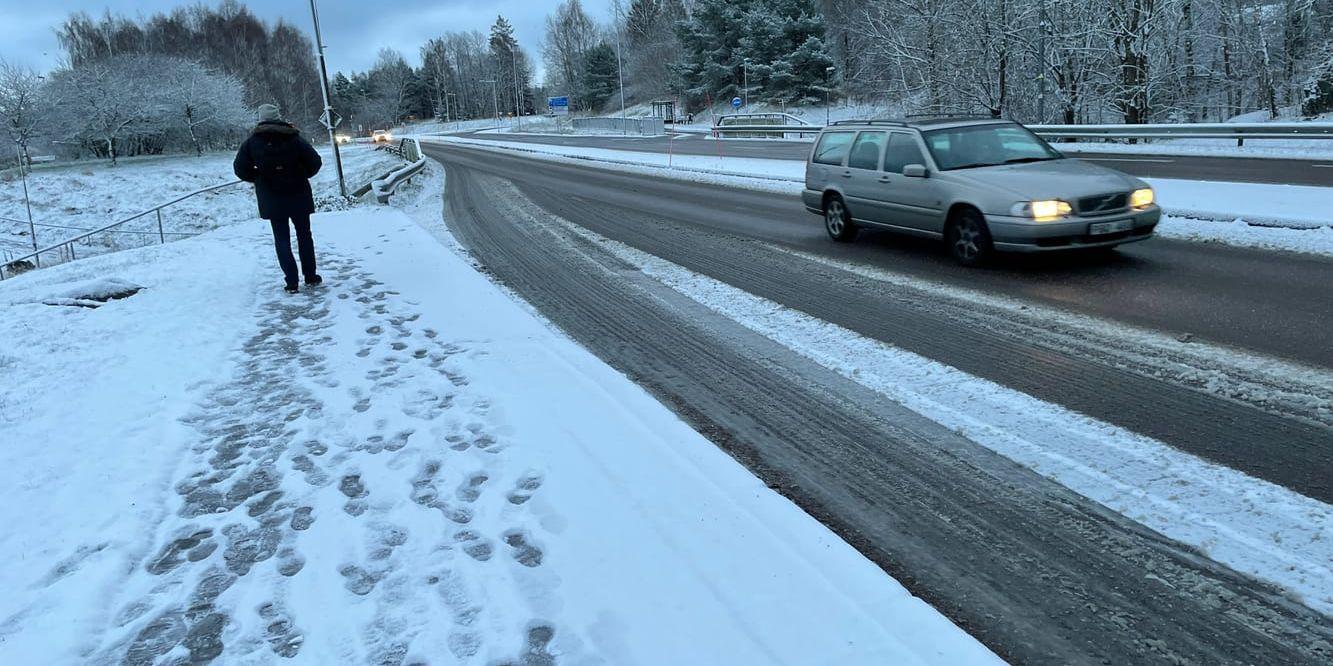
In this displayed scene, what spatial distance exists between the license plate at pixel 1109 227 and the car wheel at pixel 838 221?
335 centimetres

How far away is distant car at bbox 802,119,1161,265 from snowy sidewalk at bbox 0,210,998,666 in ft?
15.8

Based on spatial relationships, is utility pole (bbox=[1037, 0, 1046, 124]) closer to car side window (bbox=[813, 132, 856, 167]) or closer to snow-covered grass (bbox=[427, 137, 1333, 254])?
snow-covered grass (bbox=[427, 137, 1333, 254])

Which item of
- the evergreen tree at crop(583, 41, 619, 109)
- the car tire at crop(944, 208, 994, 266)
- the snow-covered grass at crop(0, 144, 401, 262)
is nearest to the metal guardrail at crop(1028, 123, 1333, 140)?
the car tire at crop(944, 208, 994, 266)

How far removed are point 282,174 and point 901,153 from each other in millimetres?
7226

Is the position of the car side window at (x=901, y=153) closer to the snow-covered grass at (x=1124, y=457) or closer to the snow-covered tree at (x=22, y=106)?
the snow-covered grass at (x=1124, y=457)

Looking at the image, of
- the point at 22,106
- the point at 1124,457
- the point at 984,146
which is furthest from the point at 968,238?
the point at 22,106

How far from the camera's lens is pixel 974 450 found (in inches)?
162

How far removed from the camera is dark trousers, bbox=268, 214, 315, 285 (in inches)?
338

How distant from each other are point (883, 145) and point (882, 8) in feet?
118

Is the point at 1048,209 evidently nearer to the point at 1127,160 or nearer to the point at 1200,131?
the point at 1127,160

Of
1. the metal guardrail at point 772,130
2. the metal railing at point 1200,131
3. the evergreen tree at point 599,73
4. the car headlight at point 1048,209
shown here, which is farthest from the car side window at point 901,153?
the evergreen tree at point 599,73

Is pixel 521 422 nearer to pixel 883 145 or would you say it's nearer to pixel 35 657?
pixel 35 657

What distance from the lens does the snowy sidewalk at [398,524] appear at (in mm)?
2736

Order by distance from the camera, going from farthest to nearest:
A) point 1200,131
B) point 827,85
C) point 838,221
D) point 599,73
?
point 599,73
point 827,85
point 1200,131
point 838,221
